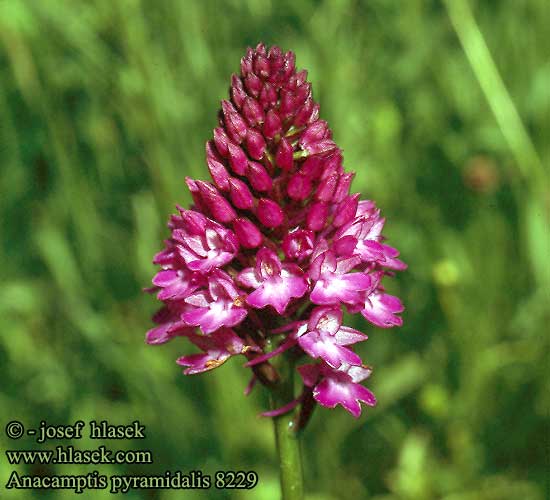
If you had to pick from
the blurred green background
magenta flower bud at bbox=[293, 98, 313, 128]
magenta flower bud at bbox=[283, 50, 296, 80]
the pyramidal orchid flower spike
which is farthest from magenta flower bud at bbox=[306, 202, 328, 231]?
the blurred green background

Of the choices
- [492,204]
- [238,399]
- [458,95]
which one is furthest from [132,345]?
[458,95]

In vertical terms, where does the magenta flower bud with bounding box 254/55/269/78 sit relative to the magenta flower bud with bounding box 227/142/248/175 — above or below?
above

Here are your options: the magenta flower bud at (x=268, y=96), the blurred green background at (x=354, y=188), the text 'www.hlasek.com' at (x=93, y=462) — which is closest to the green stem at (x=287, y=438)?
the magenta flower bud at (x=268, y=96)

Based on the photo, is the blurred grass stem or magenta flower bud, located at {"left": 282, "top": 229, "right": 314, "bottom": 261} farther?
the blurred grass stem

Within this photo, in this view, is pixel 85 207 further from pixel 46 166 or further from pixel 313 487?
pixel 313 487

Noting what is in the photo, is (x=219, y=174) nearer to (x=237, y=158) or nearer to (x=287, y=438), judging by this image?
(x=237, y=158)

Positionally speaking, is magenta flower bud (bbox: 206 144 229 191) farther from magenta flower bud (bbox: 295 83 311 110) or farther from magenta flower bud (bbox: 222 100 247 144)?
magenta flower bud (bbox: 295 83 311 110)
